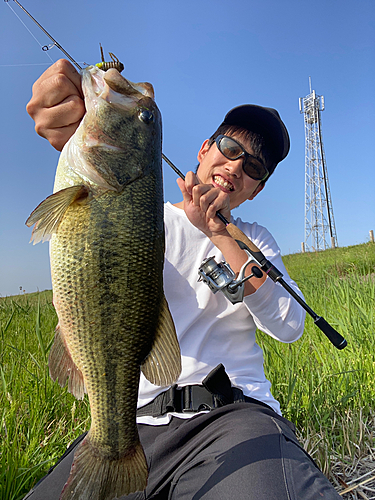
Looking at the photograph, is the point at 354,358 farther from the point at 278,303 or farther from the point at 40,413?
the point at 40,413

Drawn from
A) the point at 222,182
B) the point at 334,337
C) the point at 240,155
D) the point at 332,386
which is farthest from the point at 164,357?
the point at 332,386

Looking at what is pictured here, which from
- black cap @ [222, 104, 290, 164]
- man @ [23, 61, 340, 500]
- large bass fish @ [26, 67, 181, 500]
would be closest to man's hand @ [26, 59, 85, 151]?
man @ [23, 61, 340, 500]

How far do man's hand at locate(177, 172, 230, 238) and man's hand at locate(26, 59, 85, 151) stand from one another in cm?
63

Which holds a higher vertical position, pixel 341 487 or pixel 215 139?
pixel 215 139

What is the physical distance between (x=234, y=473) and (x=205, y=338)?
0.75 m

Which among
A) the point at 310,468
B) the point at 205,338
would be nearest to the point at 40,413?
the point at 205,338

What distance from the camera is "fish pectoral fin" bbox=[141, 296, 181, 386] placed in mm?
1525

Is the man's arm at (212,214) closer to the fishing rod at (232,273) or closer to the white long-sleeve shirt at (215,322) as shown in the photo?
the fishing rod at (232,273)

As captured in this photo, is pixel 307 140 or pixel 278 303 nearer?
pixel 278 303

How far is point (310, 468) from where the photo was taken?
4.86 ft

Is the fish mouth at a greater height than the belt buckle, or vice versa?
the fish mouth

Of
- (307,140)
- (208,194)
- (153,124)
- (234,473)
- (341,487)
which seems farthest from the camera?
(307,140)

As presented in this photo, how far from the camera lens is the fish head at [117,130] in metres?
1.57

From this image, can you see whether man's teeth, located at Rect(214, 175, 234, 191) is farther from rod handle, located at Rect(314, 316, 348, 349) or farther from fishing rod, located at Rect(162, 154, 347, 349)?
rod handle, located at Rect(314, 316, 348, 349)
